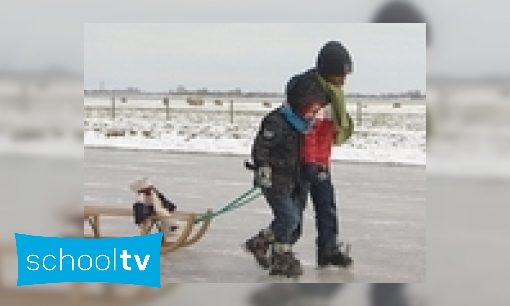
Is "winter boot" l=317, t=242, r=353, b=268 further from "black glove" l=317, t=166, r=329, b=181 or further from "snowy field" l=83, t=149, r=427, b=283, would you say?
"black glove" l=317, t=166, r=329, b=181

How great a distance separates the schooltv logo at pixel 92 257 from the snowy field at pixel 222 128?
0.95 feet

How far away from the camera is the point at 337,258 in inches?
91.6

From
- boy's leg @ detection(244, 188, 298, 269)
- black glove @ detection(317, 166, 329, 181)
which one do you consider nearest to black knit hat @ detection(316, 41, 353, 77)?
black glove @ detection(317, 166, 329, 181)

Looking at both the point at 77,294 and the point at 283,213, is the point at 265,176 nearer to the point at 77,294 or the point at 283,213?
the point at 283,213

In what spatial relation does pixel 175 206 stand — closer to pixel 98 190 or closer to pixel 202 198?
pixel 202 198

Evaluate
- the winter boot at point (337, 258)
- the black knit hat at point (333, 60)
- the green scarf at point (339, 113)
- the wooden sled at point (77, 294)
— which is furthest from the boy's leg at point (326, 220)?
the wooden sled at point (77, 294)

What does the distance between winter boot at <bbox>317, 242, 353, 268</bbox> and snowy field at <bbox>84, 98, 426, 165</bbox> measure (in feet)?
0.89

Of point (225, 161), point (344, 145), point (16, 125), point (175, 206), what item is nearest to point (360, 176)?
point (344, 145)

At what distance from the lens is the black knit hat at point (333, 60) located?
7.36ft

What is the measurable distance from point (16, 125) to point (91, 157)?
248 mm

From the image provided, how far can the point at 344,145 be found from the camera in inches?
89.8

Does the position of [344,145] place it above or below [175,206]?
above

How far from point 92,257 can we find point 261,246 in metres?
0.50

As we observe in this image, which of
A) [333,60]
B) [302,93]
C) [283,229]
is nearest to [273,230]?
[283,229]
